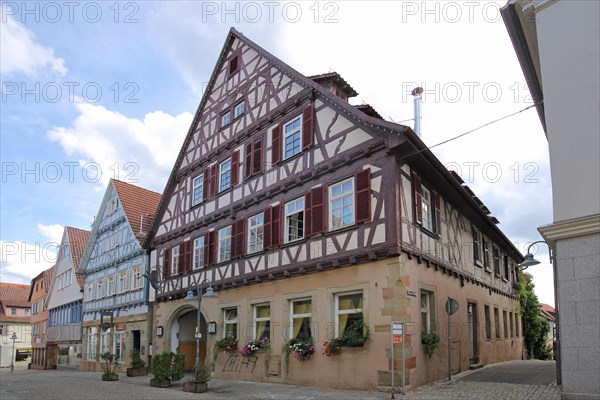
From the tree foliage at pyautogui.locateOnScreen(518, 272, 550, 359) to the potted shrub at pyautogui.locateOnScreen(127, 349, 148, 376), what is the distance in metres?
18.2

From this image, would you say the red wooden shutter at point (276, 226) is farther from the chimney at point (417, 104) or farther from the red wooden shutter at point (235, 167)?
the chimney at point (417, 104)

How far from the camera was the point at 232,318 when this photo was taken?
1875 cm

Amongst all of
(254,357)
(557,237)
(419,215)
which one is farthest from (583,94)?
(254,357)

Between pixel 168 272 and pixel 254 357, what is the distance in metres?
8.20

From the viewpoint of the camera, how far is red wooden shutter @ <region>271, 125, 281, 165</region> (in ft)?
57.7

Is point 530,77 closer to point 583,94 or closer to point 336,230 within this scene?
point 583,94

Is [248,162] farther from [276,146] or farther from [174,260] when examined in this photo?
[174,260]

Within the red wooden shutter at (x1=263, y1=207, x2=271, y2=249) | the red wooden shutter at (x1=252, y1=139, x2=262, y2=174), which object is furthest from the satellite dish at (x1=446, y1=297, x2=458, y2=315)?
the red wooden shutter at (x1=252, y1=139, x2=262, y2=174)

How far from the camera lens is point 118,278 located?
29484 mm

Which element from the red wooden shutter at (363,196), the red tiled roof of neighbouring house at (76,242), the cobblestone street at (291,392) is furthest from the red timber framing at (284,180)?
the red tiled roof of neighbouring house at (76,242)

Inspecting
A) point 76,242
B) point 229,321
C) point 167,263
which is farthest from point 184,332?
point 76,242

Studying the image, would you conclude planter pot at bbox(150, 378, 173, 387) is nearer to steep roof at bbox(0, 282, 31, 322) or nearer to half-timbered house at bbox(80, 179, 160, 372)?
half-timbered house at bbox(80, 179, 160, 372)

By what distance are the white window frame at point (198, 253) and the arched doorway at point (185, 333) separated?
7.35ft

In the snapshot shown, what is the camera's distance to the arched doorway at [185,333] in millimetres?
22828
